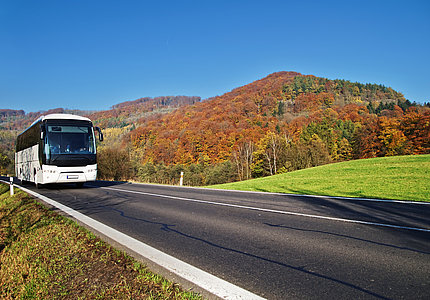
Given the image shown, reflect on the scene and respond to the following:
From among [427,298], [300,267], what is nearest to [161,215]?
[300,267]

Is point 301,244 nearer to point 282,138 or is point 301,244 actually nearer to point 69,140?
point 69,140

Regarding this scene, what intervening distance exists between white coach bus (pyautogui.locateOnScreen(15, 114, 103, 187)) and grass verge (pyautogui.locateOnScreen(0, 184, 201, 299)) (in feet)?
28.0

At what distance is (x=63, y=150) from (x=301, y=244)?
44.4 ft

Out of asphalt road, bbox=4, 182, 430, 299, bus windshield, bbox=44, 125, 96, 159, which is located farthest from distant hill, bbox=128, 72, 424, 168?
asphalt road, bbox=4, 182, 430, 299

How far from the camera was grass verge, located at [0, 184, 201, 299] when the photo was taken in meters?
3.02

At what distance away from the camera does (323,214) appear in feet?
22.3

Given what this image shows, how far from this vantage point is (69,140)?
14695mm

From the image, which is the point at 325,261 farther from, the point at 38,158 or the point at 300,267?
the point at 38,158

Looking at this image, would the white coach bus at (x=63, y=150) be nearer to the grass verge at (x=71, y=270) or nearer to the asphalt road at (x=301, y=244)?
the asphalt road at (x=301, y=244)

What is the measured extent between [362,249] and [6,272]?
18.0 ft

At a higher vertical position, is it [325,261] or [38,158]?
[38,158]

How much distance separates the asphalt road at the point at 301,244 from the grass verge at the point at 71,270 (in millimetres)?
719

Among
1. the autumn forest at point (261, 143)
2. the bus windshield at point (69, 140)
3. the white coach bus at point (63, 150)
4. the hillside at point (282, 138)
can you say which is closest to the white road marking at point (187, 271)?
the white coach bus at point (63, 150)

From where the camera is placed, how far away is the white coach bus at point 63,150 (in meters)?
14.0
